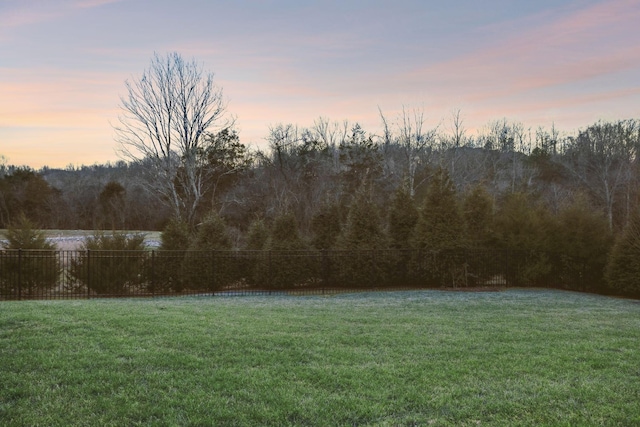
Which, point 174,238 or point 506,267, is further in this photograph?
point 506,267

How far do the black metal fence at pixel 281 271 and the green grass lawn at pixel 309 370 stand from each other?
23.4 feet

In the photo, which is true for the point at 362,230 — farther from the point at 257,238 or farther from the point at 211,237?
the point at 211,237

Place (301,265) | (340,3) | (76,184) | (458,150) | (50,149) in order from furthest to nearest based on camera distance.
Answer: (76,184) < (458,150) < (50,149) < (301,265) < (340,3)

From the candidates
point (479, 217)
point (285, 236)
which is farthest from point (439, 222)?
point (285, 236)

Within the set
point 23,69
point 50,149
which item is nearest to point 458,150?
point 50,149

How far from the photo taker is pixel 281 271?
1750 cm

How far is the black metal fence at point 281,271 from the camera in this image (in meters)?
16.1

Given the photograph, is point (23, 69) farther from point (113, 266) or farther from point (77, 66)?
point (113, 266)

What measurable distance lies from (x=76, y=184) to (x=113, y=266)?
6126 centimetres

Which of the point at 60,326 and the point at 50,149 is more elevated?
the point at 50,149

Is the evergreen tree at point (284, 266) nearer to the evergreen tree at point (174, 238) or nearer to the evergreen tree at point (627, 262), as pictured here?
the evergreen tree at point (174, 238)

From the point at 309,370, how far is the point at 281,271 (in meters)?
12.3

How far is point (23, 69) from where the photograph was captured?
14.9 m

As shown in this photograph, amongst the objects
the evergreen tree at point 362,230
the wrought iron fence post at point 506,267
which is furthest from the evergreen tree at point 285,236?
the wrought iron fence post at point 506,267
